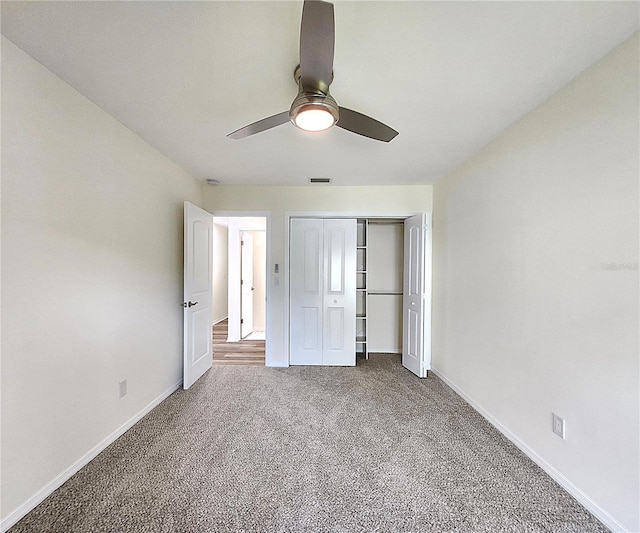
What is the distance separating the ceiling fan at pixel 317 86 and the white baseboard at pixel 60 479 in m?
2.20

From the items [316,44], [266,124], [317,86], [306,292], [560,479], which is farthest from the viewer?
[306,292]

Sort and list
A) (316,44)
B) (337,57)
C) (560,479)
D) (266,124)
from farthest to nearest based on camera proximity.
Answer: (560,479) → (266,124) → (337,57) → (316,44)

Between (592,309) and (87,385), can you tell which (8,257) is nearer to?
(87,385)

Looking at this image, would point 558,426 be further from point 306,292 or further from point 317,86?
point 306,292

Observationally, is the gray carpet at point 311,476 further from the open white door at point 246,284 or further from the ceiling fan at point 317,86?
the open white door at point 246,284

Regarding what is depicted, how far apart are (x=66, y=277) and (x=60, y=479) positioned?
1.15 meters

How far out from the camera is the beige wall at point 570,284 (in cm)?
142

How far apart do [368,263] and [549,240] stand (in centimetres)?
266

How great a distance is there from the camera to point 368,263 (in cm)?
444

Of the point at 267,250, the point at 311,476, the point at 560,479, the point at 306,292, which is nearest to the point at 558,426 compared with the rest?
the point at 560,479

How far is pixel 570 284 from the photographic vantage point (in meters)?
1.71

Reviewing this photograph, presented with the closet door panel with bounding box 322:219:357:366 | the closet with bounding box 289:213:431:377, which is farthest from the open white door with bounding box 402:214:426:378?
the closet door panel with bounding box 322:219:357:366

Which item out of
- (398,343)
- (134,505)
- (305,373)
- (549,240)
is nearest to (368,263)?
(398,343)

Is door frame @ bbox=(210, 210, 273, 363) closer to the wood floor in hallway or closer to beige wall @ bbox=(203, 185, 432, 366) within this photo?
beige wall @ bbox=(203, 185, 432, 366)
